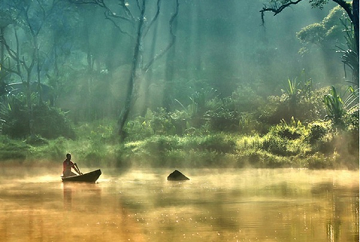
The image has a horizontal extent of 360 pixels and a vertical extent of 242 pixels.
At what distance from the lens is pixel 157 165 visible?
32.2 m

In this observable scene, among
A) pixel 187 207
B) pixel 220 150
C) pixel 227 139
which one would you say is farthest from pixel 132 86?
pixel 187 207

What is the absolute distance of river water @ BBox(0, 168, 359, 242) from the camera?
14094 millimetres

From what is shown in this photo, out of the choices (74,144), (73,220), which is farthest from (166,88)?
(73,220)

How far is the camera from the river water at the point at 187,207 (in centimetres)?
1409

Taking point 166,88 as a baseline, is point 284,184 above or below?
below

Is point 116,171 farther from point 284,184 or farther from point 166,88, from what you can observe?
point 166,88

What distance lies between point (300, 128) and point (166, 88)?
1989 cm

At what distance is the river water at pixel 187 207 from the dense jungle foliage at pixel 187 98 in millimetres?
3638

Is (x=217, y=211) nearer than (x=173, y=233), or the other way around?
(x=173, y=233)

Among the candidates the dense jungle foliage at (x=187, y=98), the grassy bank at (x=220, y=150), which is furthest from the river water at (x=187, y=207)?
the dense jungle foliage at (x=187, y=98)

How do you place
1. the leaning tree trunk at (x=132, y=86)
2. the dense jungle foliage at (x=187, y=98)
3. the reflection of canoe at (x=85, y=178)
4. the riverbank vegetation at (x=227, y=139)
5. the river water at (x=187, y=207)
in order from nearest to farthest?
the river water at (x=187, y=207)
the reflection of canoe at (x=85, y=178)
the riverbank vegetation at (x=227, y=139)
the dense jungle foliage at (x=187, y=98)
the leaning tree trunk at (x=132, y=86)

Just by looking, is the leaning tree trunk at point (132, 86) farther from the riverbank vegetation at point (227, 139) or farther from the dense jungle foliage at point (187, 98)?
the riverbank vegetation at point (227, 139)

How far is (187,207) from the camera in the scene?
1831cm

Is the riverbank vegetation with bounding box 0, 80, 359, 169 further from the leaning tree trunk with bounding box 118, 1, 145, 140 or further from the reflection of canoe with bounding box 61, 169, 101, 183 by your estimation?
the reflection of canoe with bounding box 61, 169, 101, 183
